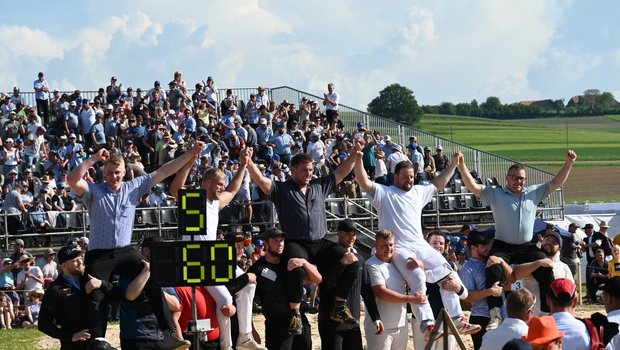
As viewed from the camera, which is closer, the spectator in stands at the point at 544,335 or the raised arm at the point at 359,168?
the spectator in stands at the point at 544,335

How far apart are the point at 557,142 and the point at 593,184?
1141 inches

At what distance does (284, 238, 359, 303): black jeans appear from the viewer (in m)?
11.7

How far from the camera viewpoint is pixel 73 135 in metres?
26.2

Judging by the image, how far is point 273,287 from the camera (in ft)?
38.9

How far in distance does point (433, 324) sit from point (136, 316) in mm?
3123

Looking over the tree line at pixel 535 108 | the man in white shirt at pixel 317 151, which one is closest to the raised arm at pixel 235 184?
the man in white shirt at pixel 317 151

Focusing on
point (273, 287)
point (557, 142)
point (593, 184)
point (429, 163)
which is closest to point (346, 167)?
point (273, 287)

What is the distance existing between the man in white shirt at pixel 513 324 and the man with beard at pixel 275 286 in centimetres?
283

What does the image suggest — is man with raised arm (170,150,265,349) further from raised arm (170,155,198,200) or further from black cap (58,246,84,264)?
black cap (58,246,84,264)

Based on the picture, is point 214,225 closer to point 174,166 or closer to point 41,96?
point 174,166

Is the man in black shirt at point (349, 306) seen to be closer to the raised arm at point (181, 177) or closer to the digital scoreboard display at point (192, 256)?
the digital scoreboard display at point (192, 256)

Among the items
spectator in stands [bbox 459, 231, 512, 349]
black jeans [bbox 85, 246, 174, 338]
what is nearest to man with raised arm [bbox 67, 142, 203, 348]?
black jeans [bbox 85, 246, 174, 338]

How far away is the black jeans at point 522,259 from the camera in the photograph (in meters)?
12.3

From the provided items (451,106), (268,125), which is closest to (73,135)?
(268,125)
